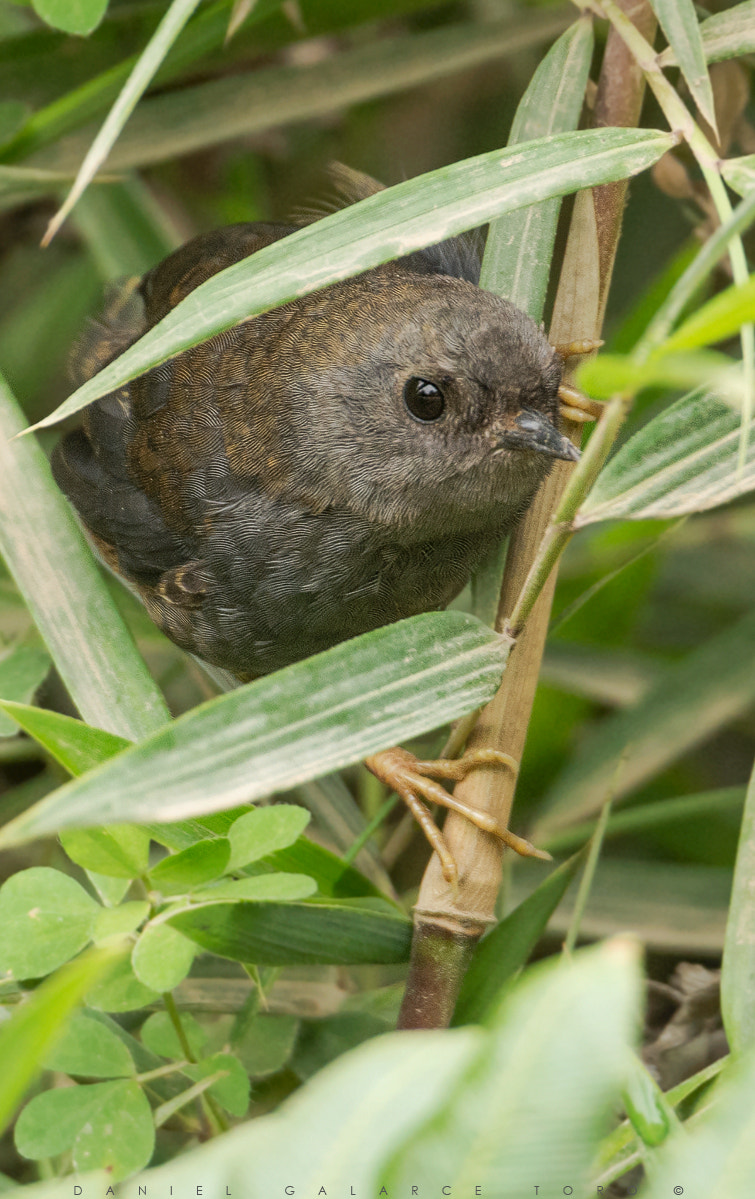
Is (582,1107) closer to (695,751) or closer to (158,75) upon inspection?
(695,751)

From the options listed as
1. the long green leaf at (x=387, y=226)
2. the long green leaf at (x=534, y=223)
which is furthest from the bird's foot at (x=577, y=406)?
the long green leaf at (x=387, y=226)

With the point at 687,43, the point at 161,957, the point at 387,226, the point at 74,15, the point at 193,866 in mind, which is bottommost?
the point at 161,957

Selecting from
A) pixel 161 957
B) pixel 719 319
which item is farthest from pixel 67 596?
pixel 719 319

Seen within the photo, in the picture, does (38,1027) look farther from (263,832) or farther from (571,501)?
(571,501)

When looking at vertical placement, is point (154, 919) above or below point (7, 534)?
below

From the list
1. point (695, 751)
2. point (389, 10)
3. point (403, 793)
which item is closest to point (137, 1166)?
point (403, 793)

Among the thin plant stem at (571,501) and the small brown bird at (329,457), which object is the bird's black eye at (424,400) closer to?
the small brown bird at (329,457)

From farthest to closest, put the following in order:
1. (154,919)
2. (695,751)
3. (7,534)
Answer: (695,751) → (7,534) → (154,919)
